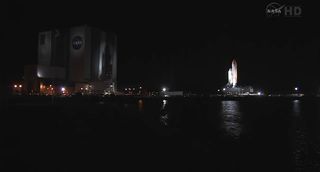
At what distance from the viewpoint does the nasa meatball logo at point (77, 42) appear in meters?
126

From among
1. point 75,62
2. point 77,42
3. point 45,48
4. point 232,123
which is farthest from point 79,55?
point 232,123

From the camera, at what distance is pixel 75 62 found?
126625 mm

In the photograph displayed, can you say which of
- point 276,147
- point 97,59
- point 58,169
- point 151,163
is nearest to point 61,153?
point 58,169

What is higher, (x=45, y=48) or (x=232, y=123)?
(x=45, y=48)

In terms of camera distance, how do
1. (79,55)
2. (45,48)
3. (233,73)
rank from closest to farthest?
1. (79,55)
2. (45,48)
3. (233,73)

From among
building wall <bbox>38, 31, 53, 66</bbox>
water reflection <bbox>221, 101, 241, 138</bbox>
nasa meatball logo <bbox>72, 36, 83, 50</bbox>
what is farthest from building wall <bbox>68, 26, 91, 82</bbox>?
water reflection <bbox>221, 101, 241, 138</bbox>

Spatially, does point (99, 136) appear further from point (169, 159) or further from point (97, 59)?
point (97, 59)

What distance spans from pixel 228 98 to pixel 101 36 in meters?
68.2

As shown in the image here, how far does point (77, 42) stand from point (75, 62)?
8431 mm

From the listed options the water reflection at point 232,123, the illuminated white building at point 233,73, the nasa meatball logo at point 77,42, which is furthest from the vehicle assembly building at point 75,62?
the water reflection at point 232,123

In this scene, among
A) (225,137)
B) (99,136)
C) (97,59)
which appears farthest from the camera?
(97,59)

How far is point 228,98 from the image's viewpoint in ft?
491

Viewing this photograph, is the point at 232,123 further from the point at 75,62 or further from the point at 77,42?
the point at 77,42

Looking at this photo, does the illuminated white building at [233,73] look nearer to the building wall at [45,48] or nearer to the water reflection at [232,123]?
the building wall at [45,48]
